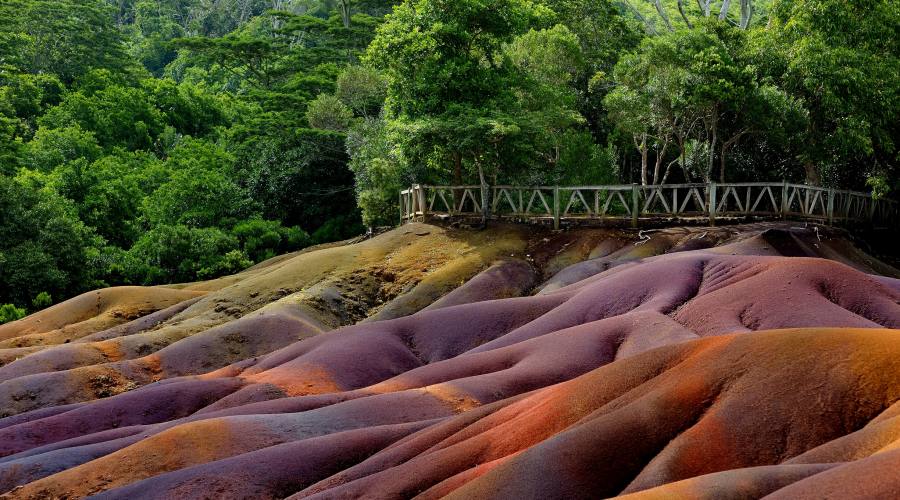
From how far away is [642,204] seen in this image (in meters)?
45.7

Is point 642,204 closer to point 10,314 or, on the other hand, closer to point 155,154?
point 10,314

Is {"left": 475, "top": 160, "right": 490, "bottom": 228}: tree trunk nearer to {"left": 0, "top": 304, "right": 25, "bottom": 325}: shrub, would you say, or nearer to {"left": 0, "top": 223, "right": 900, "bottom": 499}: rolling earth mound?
{"left": 0, "top": 223, "right": 900, "bottom": 499}: rolling earth mound

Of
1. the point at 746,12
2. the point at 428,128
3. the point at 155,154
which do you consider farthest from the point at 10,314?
the point at 746,12

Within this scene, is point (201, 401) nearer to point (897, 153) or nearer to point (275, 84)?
point (897, 153)

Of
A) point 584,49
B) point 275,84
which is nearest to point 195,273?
point 584,49

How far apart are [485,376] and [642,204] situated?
77.6ft

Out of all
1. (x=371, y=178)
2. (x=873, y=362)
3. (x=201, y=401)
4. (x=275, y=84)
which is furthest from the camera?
(x=275, y=84)

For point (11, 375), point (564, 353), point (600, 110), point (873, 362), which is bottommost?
point (11, 375)

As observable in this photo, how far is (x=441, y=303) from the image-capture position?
37.2 metres

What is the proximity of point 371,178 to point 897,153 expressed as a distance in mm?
24278

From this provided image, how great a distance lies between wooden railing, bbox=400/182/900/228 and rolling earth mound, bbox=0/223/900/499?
1.22 metres

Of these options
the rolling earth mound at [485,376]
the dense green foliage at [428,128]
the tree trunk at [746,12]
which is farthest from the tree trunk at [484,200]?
the tree trunk at [746,12]

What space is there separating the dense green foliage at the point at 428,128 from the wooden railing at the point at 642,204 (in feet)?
4.09

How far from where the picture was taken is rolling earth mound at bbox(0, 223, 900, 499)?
583 inches
